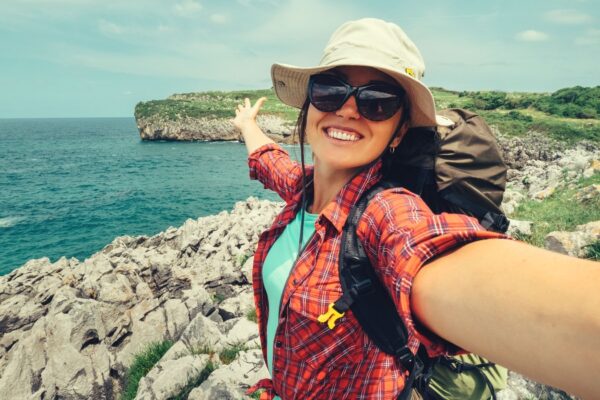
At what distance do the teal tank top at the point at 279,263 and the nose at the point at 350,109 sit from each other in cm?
54

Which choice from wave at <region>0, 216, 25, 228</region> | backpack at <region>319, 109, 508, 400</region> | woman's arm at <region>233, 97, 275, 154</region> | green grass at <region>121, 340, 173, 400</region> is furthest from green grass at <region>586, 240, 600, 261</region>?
wave at <region>0, 216, 25, 228</region>

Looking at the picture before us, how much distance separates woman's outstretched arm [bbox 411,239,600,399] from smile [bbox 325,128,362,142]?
A: 818 mm

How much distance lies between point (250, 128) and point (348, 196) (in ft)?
6.60

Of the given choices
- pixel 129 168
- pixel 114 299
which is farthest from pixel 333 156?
pixel 129 168

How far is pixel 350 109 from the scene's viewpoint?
1.56m

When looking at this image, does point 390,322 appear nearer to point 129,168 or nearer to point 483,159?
point 483,159

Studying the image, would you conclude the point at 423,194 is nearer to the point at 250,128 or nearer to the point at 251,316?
the point at 250,128

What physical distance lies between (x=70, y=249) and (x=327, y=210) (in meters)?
23.6

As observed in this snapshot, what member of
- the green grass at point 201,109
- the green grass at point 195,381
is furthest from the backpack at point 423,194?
the green grass at point 201,109

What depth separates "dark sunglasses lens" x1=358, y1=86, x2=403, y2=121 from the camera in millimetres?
1498

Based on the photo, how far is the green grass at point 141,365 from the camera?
449 centimetres

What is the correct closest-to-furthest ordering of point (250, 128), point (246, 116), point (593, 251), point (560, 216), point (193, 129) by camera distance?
point (250, 128)
point (246, 116)
point (593, 251)
point (560, 216)
point (193, 129)

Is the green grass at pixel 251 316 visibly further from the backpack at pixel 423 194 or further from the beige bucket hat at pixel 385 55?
the beige bucket hat at pixel 385 55

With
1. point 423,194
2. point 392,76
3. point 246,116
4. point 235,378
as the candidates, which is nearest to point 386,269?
point 423,194
